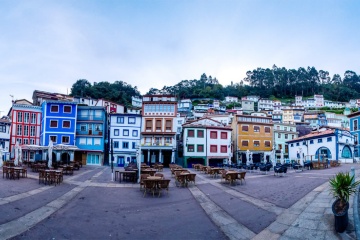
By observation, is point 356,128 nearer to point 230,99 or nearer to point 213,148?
point 213,148

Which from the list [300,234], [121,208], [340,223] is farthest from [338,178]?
[121,208]

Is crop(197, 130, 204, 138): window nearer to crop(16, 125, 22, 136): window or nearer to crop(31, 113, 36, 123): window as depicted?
crop(31, 113, 36, 123): window

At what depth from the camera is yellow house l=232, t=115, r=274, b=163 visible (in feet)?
161

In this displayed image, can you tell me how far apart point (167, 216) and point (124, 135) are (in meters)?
38.0

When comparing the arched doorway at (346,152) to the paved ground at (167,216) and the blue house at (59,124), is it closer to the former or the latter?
the paved ground at (167,216)

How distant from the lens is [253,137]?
4988cm

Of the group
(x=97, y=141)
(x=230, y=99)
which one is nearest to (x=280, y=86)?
(x=230, y=99)

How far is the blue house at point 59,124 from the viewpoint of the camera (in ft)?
140

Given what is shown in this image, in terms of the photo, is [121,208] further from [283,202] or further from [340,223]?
[340,223]

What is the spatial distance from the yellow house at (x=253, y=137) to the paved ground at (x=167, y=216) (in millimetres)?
37133

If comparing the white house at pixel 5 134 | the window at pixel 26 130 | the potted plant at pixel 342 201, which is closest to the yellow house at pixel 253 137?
the window at pixel 26 130

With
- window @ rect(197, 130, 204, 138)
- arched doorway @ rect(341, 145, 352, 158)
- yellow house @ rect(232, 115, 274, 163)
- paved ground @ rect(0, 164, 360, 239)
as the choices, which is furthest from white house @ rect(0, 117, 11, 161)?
arched doorway @ rect(341, 145, 352, 158)

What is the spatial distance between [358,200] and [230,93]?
12043 cm

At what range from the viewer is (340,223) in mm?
6660
